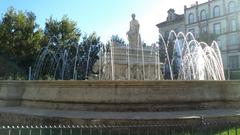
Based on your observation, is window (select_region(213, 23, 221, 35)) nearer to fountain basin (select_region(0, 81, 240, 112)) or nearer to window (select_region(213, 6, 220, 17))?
window (select_region(213, 6, 220, 17))

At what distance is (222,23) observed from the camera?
60219 millimetres

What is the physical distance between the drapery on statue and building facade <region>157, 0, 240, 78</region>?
40.2m

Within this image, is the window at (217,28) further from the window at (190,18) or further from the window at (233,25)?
the window at (190,18)

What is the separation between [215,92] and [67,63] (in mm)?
26541

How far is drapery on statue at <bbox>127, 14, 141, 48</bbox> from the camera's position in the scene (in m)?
17.7

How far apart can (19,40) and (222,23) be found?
38397 mm

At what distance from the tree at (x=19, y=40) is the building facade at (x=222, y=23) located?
1218 inches

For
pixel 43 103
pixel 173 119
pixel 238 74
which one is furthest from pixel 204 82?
pixel 238 74

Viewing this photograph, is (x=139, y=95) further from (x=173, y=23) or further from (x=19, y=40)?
(x=173, y=23)

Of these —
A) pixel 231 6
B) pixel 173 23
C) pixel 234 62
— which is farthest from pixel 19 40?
pixel 173 23

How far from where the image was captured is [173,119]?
302 inches

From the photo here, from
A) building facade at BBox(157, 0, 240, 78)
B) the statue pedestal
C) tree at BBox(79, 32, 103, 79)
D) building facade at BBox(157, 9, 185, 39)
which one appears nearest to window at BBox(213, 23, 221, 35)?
building facade at BBox(157, 0, 240, 78)

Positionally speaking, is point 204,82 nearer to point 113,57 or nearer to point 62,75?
point 113,57

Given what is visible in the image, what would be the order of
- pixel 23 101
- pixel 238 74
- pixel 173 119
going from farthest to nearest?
pixel 238 74, pixel 23 101, pixel 173 119
